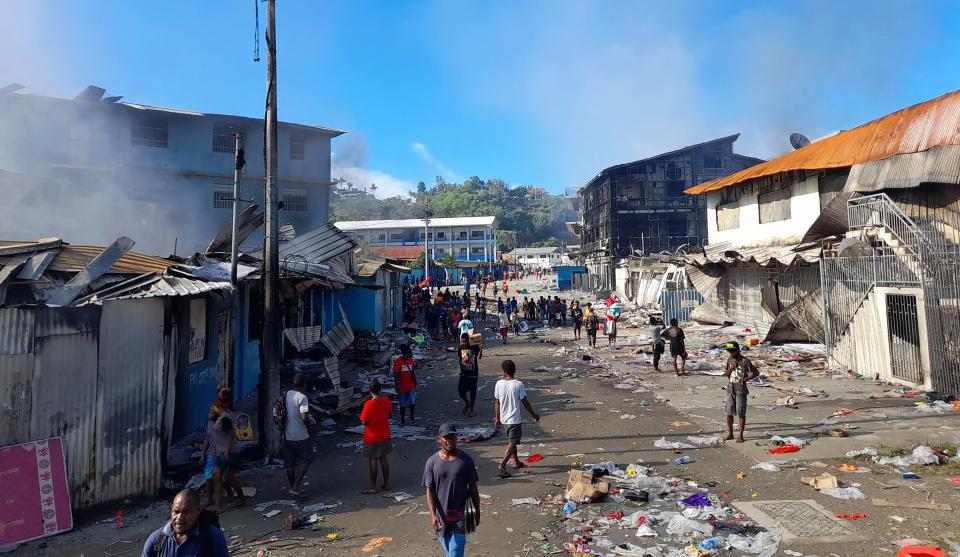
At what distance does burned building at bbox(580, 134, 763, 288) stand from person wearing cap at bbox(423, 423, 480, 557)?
112 feet

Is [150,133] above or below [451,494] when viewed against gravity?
above

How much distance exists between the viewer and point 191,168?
2211 centimetres

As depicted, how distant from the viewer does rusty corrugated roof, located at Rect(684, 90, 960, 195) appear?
1287 cm

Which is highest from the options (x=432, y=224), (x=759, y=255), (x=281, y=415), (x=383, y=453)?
(x=432, y=224)

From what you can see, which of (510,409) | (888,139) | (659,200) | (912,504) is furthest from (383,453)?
(659,200)

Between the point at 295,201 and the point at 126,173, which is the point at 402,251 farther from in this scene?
the point at 126,173

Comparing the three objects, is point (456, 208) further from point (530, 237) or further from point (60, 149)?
point (60, 149)

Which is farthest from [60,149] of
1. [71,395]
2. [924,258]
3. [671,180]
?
[671,180]

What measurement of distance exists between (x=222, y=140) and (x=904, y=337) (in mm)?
24027

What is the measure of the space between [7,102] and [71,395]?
15318mm

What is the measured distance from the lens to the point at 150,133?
21.6 meters

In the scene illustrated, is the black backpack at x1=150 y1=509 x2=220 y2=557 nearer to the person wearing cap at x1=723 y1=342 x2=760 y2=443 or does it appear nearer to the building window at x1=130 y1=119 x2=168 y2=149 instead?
the person wearing cap at x1=723 y1=342 x2=760 y2=443

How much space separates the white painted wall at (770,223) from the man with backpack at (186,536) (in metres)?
17.2

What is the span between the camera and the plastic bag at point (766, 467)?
6484 mm
